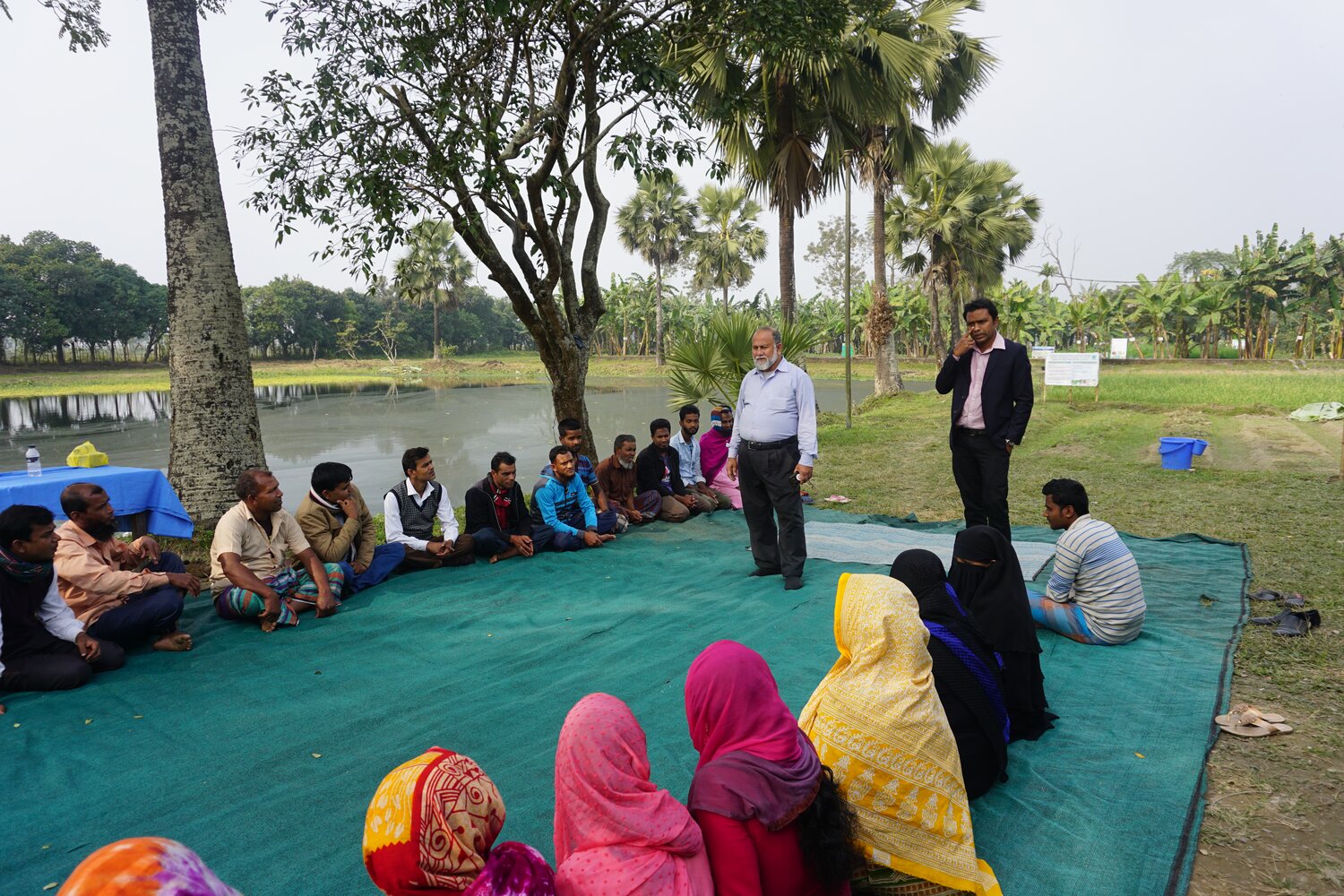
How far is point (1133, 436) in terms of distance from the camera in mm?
11703

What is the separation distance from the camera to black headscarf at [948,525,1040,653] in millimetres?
2730

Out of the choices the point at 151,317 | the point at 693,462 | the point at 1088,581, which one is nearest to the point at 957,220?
the point at 693,462

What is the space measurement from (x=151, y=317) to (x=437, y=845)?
4451 centimetres

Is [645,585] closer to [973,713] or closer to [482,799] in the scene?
[973,713]

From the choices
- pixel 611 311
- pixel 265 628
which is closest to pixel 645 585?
pixel 265 628

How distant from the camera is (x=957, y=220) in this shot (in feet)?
77.2

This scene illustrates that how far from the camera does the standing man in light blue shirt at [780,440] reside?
15.7 ft

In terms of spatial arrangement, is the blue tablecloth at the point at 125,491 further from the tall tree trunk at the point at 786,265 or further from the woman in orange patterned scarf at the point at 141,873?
the tall tree trunk at the point at 786,265

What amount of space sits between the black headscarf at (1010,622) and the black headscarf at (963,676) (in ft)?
0.89

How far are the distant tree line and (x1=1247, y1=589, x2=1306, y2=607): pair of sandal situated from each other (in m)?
19.5

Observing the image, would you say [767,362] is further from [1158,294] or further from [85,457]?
[1158,294]

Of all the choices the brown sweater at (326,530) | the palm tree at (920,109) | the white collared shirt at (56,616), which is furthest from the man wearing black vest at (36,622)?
the palm tree at (920,109)

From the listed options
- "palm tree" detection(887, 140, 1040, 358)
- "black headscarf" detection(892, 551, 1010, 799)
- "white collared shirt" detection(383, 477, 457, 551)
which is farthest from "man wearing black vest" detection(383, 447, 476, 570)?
"palm tree" detection(887, 140, 1040, 358)

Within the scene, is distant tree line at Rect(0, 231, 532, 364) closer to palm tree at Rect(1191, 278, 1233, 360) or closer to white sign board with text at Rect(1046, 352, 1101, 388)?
white sign board with text at Rect(1046, 352, 1101, 388)
